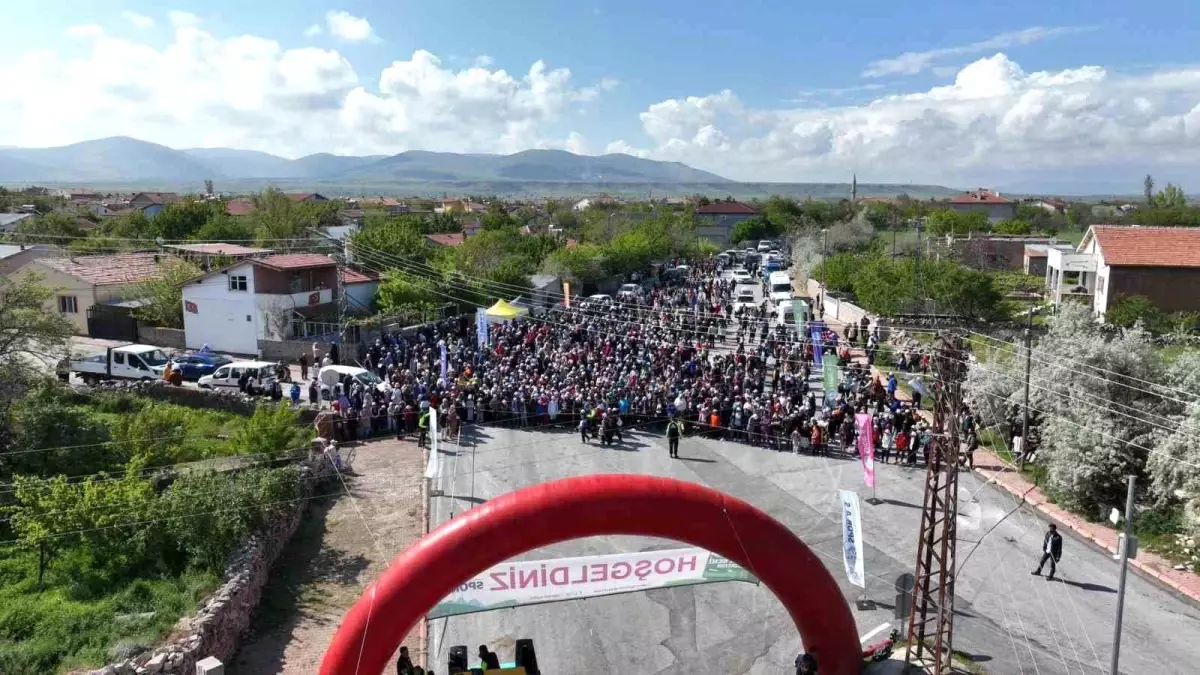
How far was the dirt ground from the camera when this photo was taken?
1357 cm

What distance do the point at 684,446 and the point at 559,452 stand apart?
360 centimetres

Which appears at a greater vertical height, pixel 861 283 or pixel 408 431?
A: pixel 861 283

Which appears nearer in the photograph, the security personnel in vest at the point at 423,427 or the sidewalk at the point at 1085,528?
the sidewalk at the point at 1085,528

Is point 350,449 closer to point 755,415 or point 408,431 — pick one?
point 408,431

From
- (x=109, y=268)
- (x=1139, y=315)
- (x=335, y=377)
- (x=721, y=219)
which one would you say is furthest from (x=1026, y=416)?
(x=721, y=219)

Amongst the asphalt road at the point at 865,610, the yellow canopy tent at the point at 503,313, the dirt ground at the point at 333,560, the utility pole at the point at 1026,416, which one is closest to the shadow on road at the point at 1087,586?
the asphalt road at the point at 865,610

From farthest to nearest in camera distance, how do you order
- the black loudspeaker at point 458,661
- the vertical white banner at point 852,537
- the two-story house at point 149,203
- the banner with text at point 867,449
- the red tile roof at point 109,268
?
the two-story house at point 149,203 → the red tile roof at point 109,268 → the banner with text at point 867,449 → the vertical white banner at point 852,537 → the black loudspeaker at point 458,661

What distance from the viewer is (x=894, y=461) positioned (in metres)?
23.2

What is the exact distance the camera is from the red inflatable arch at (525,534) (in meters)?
10.2

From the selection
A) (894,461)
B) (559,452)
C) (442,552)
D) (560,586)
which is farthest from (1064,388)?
(442,552)

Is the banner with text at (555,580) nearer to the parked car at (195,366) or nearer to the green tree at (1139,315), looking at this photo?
the parked car at (195,366)

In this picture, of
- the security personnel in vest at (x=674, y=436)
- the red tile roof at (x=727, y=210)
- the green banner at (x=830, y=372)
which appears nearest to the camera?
the security personnel in vest at (x=674, y=436)

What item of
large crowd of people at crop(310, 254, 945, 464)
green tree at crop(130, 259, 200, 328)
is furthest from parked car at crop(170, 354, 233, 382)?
green tree at crop(130, 259, 200, 328)

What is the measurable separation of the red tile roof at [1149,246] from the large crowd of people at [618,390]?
50.6 feet
